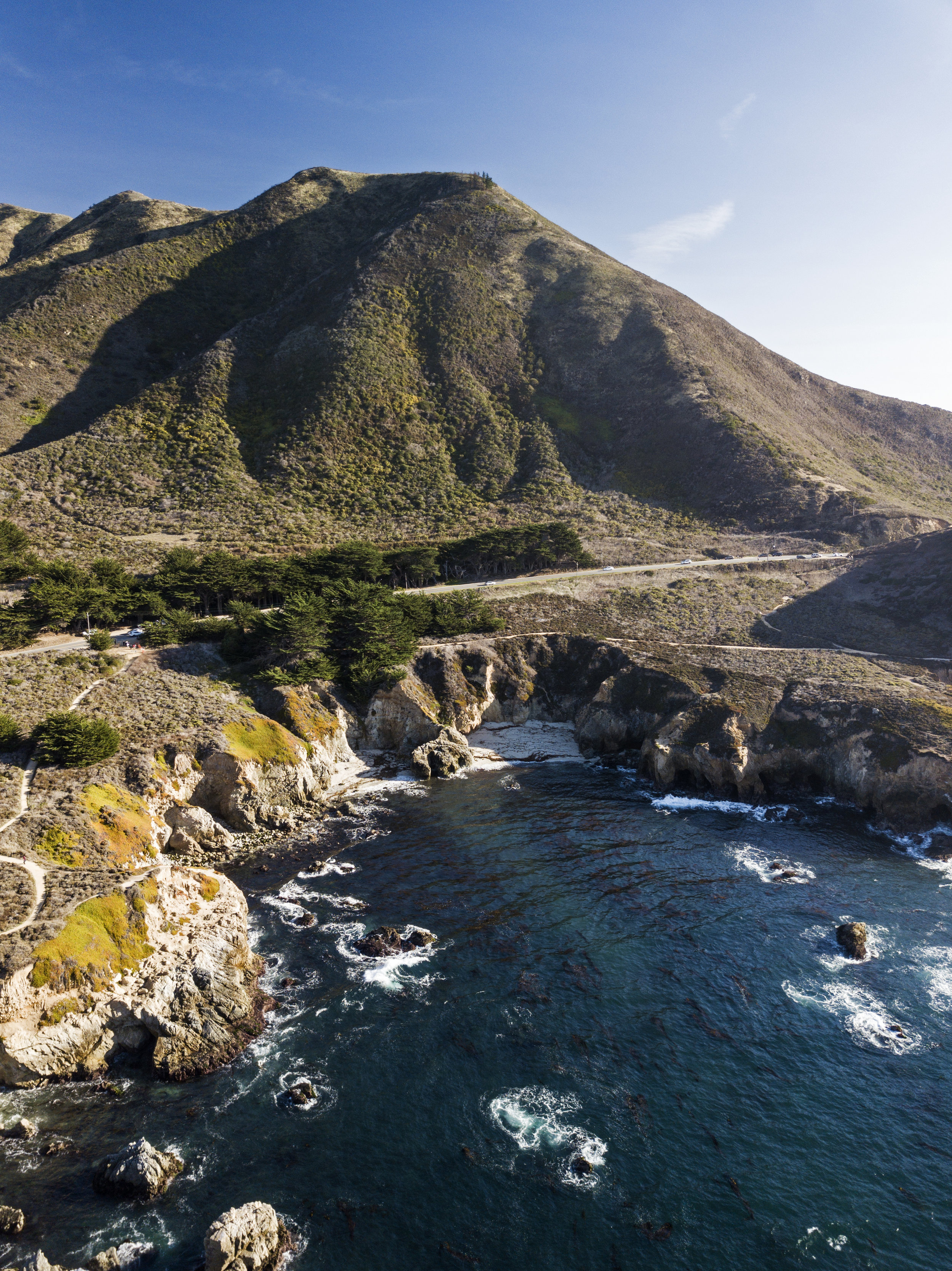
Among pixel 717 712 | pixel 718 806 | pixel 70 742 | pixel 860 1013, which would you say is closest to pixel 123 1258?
pixel 70 742

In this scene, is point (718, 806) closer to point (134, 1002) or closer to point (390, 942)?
point (390, 942)

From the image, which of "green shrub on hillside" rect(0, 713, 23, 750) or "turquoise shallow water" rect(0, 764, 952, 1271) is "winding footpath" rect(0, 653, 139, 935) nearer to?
"green shrub on hillside" rect(0, 713, 23, 750)

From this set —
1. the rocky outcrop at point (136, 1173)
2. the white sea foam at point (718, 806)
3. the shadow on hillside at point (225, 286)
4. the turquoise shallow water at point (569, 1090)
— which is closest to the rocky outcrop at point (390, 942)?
the turquoise shallow water at point (569, 1090)

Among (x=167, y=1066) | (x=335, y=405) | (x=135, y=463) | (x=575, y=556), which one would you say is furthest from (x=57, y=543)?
(x=167, y=1066)

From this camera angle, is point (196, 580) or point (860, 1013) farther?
point (196, 580)

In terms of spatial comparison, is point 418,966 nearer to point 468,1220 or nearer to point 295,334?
point 468,1220

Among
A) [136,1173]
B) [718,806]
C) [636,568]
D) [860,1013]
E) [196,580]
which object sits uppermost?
[636,568]
